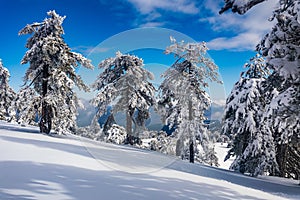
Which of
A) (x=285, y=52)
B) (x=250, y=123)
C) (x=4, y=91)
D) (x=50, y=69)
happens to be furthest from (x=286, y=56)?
(x=4, y=91)

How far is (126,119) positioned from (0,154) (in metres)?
9.55

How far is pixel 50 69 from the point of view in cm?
1490

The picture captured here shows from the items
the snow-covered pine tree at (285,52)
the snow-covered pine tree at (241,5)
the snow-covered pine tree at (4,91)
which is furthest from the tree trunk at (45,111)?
the snow-covered pine tree at (4,91)

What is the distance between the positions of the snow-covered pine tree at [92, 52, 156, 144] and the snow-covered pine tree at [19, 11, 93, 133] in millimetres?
2189

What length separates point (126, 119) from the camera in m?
16.1

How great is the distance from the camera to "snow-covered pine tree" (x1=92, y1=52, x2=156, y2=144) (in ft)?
51.0

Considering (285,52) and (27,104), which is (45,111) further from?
(285,52)

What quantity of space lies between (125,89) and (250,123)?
27.5ft

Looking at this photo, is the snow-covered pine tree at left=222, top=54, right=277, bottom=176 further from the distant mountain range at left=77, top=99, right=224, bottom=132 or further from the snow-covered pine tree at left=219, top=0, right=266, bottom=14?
the snow-covered pine tree at left=219, top=0, right=266, bottom=14

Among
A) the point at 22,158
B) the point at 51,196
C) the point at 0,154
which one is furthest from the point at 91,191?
the point at 0,154

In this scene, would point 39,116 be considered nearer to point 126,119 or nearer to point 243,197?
point 126,119

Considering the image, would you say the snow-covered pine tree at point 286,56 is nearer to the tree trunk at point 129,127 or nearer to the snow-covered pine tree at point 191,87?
the snow-covered pine tree at point 191,87

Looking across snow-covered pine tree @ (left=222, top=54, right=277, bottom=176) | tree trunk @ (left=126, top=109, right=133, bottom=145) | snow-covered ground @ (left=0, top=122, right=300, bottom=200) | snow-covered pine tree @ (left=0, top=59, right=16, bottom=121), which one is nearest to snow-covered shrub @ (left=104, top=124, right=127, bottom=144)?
tree trunk @ (left=126, top=109, right=133, bottom=145)

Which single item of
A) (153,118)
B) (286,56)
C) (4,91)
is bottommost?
(153,118)
